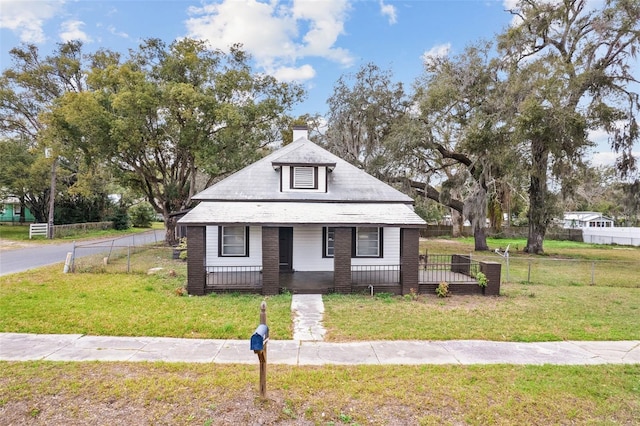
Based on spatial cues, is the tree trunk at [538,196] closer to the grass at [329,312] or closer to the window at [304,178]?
the grass at [329,312]

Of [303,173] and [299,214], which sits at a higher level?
[303,173]

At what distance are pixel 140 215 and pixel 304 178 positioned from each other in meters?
37.3

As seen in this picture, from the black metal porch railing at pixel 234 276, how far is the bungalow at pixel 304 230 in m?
0.03

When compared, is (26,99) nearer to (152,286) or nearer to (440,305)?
(152,286)

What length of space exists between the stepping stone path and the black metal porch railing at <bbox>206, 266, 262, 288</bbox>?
1795 millimetres

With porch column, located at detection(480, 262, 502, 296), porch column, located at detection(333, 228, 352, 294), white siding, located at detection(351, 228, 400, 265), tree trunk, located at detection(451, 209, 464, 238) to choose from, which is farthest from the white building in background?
porch column, located at detection(333, 228, 352, 294)

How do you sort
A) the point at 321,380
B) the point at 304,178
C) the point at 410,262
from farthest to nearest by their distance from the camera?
the point at 304,178 < the point at 410,262 < the point at 321,380

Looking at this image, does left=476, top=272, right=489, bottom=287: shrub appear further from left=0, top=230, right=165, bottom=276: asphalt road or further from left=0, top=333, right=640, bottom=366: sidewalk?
left=0, top=230, right=165, bottom=276: asphalt road

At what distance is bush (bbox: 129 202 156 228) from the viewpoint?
43.4m

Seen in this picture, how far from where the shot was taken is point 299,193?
1327 centimetres

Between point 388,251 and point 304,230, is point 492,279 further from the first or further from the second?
point 304,230

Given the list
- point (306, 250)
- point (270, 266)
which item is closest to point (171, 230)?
point (306, 250)

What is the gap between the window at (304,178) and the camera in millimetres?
13469

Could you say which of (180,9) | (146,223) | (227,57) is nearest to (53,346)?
(180,9)
